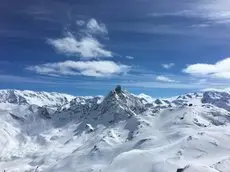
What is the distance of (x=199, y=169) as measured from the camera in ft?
581

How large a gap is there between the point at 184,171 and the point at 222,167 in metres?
27.6

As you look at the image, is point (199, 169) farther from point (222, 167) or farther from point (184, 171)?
point (222, 167)

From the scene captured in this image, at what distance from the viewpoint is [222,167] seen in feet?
633

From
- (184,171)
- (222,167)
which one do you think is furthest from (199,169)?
(222,167)

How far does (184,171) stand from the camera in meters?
176

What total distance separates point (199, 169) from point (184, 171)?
7145 millimetres

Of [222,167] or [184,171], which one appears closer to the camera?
[184,171]

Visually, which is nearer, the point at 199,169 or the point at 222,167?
the point at 199,169

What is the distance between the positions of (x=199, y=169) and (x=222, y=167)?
846 inches
